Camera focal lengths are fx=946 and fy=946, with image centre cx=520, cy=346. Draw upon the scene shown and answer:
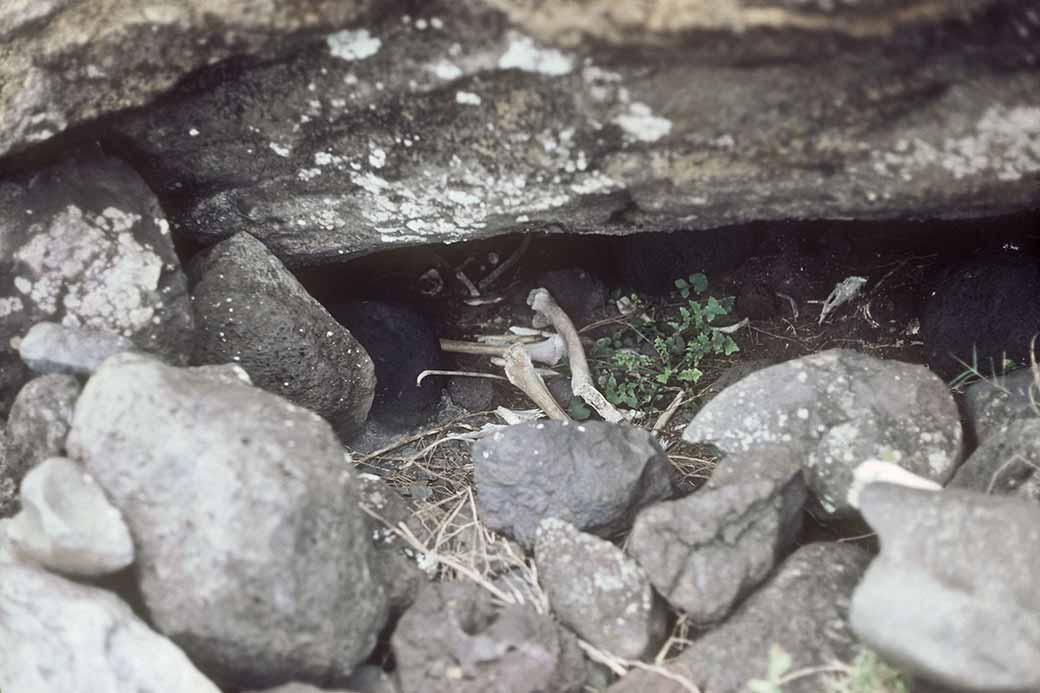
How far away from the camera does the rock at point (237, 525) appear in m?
2.11

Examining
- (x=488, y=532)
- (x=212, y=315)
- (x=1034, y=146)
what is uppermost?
(x=1034, y=146)

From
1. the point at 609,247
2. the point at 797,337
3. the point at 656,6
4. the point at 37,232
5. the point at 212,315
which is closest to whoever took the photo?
the point at 656,6

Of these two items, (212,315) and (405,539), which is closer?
(405,539)

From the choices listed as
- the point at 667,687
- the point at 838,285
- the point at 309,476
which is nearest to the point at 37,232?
the point at 309,476

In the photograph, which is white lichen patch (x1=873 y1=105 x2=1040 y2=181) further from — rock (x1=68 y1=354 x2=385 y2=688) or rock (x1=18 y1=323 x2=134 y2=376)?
rock (x1=18 y1=323 x2=134 y2=376)

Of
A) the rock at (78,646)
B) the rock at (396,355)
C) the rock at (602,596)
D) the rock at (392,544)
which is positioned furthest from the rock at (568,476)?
the rock at (78,646)

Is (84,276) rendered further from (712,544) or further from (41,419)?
(712,544)

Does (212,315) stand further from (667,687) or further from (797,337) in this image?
(797,337)

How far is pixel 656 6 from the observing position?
2.14 m

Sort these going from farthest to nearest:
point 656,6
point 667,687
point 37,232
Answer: point 37,232, point 667,687, point 656,6

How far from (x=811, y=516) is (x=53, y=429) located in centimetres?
208

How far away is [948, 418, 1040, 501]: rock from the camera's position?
2.46 meters

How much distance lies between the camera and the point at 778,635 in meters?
2.29

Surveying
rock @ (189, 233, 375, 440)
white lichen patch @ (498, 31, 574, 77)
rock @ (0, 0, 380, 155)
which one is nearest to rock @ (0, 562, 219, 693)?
rock @ (189, 233, 375, 440)
